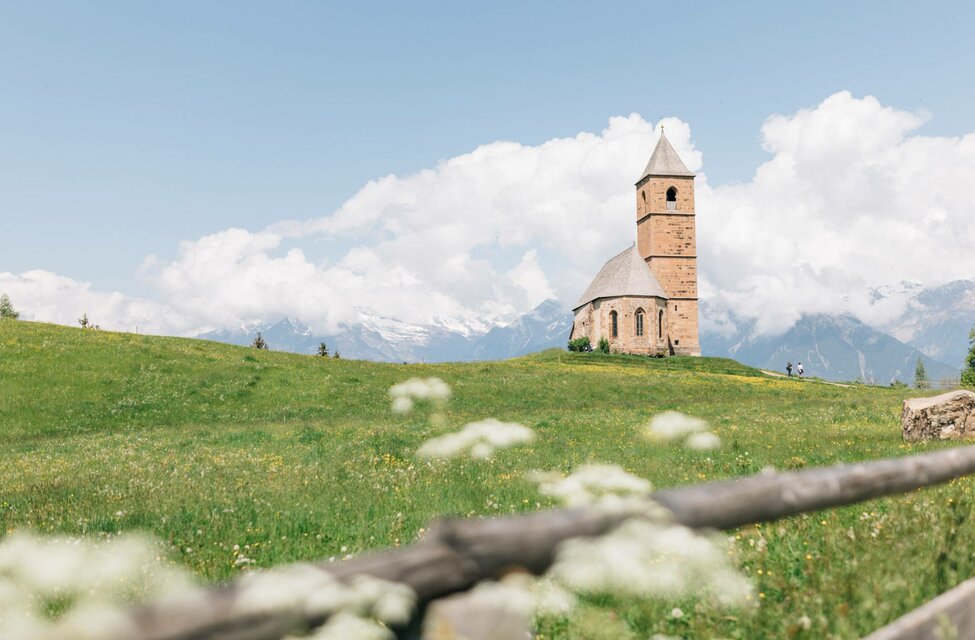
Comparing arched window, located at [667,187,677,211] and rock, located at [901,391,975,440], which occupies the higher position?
arched window, located at [667,187,677,211]

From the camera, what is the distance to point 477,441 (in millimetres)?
17156

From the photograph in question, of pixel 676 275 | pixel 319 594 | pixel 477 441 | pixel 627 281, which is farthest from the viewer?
pixel 676 275

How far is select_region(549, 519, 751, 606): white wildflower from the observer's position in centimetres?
342

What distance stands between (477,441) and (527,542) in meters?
14.3

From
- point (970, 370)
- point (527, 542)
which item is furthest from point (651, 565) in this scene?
point (970, 370)

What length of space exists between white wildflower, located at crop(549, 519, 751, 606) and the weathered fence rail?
0.29 feet

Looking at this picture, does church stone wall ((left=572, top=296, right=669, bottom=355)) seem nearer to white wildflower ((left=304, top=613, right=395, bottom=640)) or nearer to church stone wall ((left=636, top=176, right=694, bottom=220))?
church stone wall ((left=636, top=176, right=694, bottom=220))

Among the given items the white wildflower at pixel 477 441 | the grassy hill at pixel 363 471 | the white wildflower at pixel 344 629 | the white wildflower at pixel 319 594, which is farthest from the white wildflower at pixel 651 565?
the white wildflower at pixel 477 441

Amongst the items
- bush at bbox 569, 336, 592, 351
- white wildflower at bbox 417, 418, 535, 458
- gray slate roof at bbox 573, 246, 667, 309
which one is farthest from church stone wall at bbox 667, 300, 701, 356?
white wildflower at bbox 417, 418, 535, 458

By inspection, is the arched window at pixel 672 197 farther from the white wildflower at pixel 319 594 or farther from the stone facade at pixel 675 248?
the white wildflower at pixel 319 594

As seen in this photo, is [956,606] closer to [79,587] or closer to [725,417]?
[79,587]

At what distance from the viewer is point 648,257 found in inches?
3878

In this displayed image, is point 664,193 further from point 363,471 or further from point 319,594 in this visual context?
point 319,594

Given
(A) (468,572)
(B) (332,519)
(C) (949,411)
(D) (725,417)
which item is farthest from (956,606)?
(D) (725,417)
